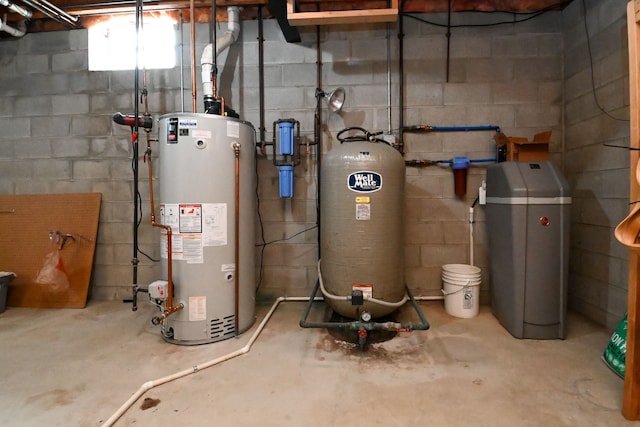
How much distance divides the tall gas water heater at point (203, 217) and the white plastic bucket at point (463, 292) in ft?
5.06

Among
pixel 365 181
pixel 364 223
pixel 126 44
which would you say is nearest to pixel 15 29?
pixel 126 44

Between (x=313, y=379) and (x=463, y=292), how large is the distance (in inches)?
52.3

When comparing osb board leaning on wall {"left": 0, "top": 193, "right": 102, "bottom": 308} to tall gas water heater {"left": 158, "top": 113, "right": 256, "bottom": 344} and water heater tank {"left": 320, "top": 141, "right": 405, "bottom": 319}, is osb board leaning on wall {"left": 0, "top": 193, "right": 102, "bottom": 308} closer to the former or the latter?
tall gas water heater {"left": 158, "top": 113, "right": 256, "bottom": 344}

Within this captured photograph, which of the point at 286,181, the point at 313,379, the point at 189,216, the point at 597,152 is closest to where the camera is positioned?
the point at 313,379

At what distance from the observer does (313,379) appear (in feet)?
5.20

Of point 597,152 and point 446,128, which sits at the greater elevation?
point 446,128

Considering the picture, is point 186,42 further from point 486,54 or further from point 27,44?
point 486,54

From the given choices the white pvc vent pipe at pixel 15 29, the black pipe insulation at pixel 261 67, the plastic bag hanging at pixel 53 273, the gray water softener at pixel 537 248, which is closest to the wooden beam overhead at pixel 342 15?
the black pipe insulation at pixel 261 67

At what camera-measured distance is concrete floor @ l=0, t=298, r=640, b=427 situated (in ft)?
4.37

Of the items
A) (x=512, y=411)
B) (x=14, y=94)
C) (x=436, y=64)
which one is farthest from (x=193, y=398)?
(x=14, y=94)

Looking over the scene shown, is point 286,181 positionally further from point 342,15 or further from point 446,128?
point 446,128

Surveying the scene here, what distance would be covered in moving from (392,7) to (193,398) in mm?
2580

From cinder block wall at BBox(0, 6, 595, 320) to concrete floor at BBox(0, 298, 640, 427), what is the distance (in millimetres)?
706

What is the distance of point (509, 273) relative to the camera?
2.04m
